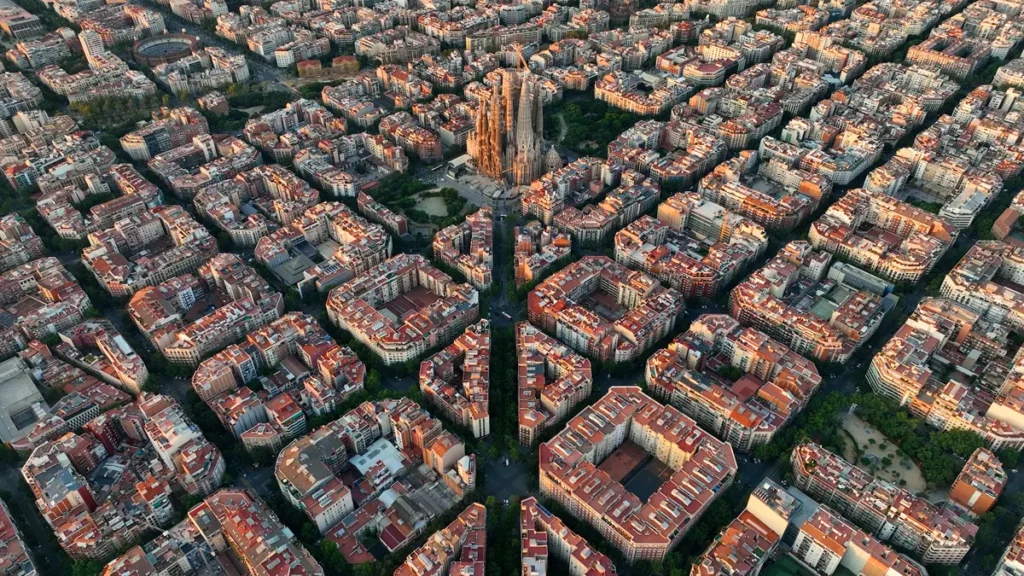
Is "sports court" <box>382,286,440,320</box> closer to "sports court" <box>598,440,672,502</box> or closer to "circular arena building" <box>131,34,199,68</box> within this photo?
"sports court" <box>598,440,672,502</box>

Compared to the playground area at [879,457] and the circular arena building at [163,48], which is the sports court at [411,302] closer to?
the playground area at [879,457]

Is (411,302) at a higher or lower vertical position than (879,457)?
higher

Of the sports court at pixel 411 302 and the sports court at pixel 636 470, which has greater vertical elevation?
the sports court at pixel 411 302

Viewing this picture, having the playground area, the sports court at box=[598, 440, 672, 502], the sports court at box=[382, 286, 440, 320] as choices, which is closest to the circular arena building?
the sports court at box=[382, 286, 440, 320]

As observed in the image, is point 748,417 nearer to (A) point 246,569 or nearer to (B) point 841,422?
(B) point 841,422

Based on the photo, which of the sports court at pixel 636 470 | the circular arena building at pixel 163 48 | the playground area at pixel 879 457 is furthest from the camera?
the circular arena building at pixel 163 48

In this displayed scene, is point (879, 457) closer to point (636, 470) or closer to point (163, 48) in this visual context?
point (636, 470)

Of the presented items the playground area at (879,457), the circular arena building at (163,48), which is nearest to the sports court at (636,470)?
the playground area at (879,457)

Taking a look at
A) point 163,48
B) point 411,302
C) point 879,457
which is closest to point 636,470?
point 879,457
